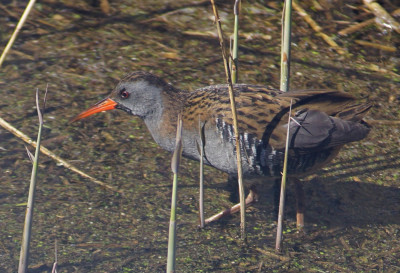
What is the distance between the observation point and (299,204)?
3.96 meters

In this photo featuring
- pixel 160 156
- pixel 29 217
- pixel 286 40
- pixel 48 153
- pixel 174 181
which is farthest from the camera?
pixel 160 156

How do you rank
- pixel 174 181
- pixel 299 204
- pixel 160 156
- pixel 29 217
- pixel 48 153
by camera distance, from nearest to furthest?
pixel 174 181 < pixel 29 217 < pixel 299 204 < pixel 48 153 < pixel 160 156

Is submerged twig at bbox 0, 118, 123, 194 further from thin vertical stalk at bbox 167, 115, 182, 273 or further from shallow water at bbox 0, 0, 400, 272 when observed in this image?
thin vertical stalk at bbox 167, 115, 182, 273

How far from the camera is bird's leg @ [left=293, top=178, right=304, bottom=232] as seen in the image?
393cm

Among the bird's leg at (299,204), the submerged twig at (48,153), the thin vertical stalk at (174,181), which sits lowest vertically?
the submerged twig at (48,153)

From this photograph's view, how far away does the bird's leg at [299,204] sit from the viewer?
3935 millimetres

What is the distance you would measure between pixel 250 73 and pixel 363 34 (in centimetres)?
124

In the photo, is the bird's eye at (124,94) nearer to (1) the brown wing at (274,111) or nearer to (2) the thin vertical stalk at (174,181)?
(1) the brown wing at (274,111)

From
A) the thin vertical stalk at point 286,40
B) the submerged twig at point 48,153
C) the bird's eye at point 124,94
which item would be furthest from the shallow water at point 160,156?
the thin vertical stalk at point 286,40

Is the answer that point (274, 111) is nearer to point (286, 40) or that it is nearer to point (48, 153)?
point (286, 40)

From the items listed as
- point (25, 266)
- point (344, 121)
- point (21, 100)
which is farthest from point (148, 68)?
point (25, 266)

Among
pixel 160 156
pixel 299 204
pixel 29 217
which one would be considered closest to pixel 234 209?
pixel 299 204

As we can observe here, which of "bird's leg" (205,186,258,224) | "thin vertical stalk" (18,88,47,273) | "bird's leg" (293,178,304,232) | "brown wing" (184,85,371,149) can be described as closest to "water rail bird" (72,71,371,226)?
"brown wing" (184,85,371,149)

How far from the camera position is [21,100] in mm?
4867
